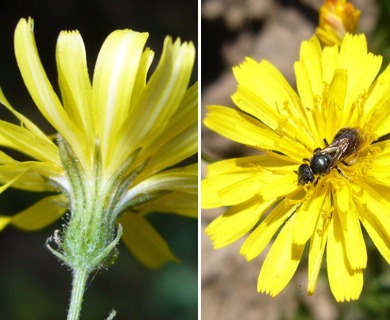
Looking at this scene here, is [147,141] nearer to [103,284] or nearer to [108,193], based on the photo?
[108,193]

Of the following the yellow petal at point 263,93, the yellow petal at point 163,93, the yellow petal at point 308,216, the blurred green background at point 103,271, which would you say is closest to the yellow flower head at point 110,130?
the yellow petal at point 163,93

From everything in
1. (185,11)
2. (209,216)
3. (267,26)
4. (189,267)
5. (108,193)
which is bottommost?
(108,193)

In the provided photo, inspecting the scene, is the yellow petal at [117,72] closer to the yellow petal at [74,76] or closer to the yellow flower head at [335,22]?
the yellow petal at [74,76]

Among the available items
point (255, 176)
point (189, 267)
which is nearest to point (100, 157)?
point (255, 176)

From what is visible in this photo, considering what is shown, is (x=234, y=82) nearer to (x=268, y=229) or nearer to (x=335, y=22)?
(x=335, y=22)

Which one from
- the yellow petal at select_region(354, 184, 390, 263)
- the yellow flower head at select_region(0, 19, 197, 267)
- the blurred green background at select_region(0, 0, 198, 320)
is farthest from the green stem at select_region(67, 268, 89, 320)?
the blurred green background at select_region(0, 0, 198, 320)

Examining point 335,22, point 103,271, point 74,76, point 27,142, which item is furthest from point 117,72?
point 103,271
